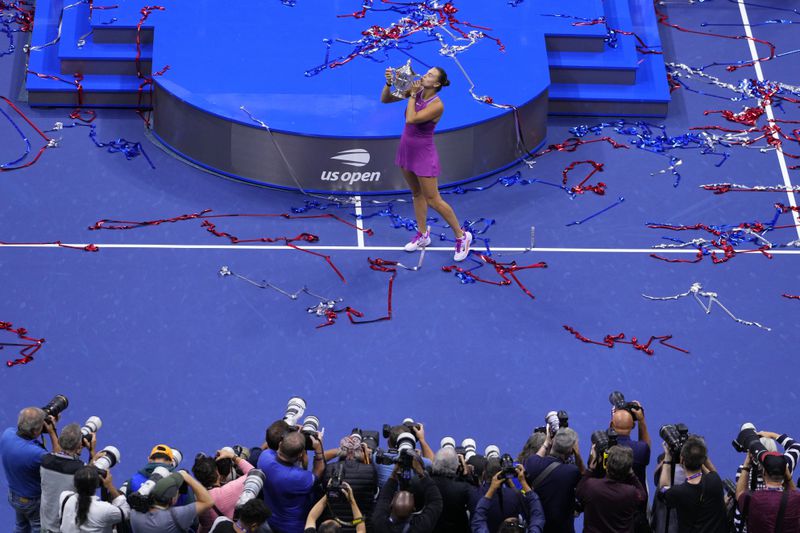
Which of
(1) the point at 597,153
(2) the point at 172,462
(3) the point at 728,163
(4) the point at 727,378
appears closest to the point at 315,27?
(1) the point at 597,153

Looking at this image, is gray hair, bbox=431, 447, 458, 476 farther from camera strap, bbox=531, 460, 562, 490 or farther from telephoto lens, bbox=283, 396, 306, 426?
telephoto lens, bbox=283, 396, 306, 426

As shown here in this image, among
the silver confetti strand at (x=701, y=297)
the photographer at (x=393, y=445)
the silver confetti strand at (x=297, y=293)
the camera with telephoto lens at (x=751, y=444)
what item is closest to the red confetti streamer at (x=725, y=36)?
the silver confetti strand at (x=701, y=297)

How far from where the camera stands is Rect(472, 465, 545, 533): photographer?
24.3 ft

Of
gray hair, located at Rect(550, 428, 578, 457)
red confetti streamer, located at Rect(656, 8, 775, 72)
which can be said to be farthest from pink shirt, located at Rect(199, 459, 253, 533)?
red confetti streamer, located at Rect(656, 8, 775, 72)

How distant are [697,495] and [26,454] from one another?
11.6ft

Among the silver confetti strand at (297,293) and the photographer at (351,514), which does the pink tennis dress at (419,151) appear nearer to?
the silver confetti strand at (297,293)

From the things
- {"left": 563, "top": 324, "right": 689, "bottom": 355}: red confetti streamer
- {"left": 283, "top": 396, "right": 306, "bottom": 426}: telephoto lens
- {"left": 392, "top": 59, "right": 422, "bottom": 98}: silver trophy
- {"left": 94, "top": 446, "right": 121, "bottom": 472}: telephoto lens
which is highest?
{"left": 392, "top": 59, "right": 422, "bottom": 98}: silver trophy

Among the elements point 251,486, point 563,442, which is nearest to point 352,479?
point 251,486

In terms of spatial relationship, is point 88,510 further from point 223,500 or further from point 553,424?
point 553,424

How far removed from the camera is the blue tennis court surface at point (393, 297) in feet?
31.9

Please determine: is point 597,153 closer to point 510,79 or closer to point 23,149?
point 510,79

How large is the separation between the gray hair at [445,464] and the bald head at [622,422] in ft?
3.13

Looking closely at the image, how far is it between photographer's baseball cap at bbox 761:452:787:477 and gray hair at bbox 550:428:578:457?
3.28ft

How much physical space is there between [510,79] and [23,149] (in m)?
4.04
